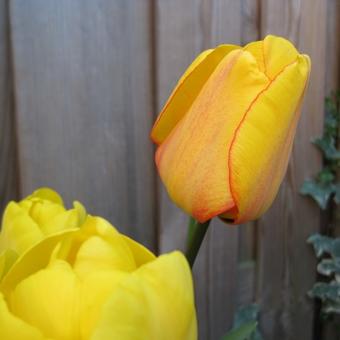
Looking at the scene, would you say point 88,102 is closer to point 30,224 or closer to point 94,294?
point 30,224

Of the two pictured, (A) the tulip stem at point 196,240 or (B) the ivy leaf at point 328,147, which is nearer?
(A) the tulip stem at point 196,240

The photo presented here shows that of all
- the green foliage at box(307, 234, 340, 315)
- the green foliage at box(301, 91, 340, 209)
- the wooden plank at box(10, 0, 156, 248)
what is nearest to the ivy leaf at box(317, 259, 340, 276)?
the green foliage at box(307, 234, 340, 315)

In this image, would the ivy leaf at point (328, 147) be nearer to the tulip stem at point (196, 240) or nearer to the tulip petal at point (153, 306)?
the tulip stem at point (196, 240)

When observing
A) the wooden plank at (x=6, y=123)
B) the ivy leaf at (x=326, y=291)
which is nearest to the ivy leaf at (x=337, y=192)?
the ivy leaf at (x=326, y=291)

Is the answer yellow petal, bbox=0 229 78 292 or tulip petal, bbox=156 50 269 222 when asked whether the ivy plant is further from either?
yellow petal, bbox=0 229 78 292

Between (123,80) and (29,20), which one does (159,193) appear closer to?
(123,80)

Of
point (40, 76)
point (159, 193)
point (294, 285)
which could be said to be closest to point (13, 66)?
point (40, 76)
